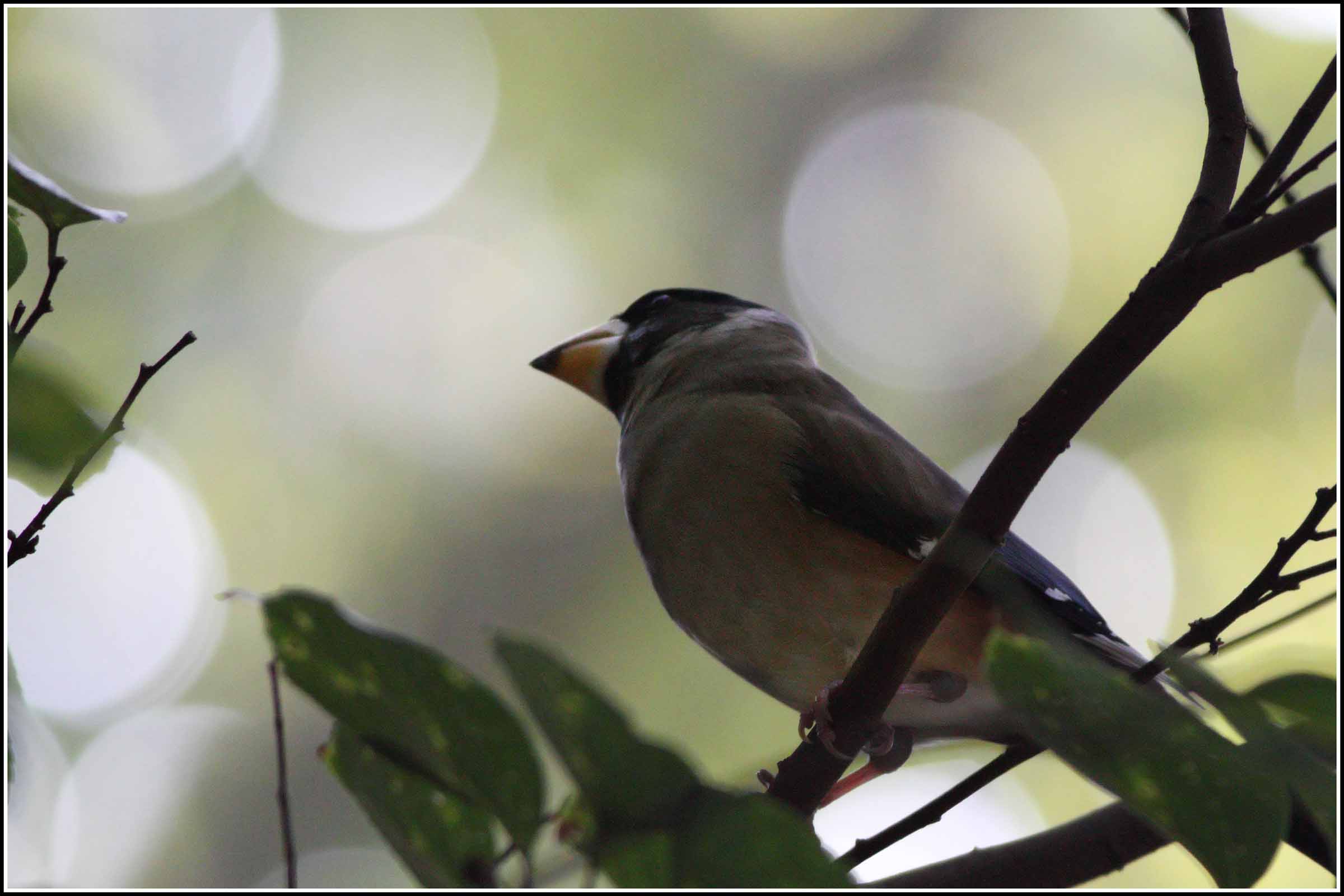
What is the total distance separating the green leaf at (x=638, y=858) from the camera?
717 mm

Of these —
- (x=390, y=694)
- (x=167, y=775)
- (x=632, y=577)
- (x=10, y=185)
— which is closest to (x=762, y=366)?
(x=10, y=185)

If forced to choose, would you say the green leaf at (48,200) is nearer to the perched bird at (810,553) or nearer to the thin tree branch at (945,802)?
the thin tree branch at (945,802)

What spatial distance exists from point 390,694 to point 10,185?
67cm

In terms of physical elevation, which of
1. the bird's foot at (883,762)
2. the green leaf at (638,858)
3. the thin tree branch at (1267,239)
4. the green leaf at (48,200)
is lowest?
the bird's foot at (883,762)

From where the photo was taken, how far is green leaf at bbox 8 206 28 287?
1076 mm

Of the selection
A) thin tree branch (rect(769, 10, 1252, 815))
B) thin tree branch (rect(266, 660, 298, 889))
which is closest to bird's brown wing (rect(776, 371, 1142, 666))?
thin tree branch (rect(769, 10, 1252, 815))

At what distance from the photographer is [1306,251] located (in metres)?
1.68

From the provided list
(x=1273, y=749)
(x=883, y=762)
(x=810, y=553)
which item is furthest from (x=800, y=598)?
(x=1273, y=749)

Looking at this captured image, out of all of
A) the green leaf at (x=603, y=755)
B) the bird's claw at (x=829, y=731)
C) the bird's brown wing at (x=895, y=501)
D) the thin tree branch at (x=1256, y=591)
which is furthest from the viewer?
the bird's brown wing at (x=895, y=501)

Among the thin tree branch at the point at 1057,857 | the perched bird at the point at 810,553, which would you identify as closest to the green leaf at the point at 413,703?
the thin tree branch at the point at 1057,857

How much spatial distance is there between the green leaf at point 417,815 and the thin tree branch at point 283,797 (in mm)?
197

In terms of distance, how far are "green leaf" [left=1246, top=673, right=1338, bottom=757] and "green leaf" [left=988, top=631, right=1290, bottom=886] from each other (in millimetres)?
58

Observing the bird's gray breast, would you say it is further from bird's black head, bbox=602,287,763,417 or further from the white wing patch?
bird's black head, bbox=602,287,763,417

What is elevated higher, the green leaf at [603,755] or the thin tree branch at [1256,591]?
the thin tree branch at [1256,591]
